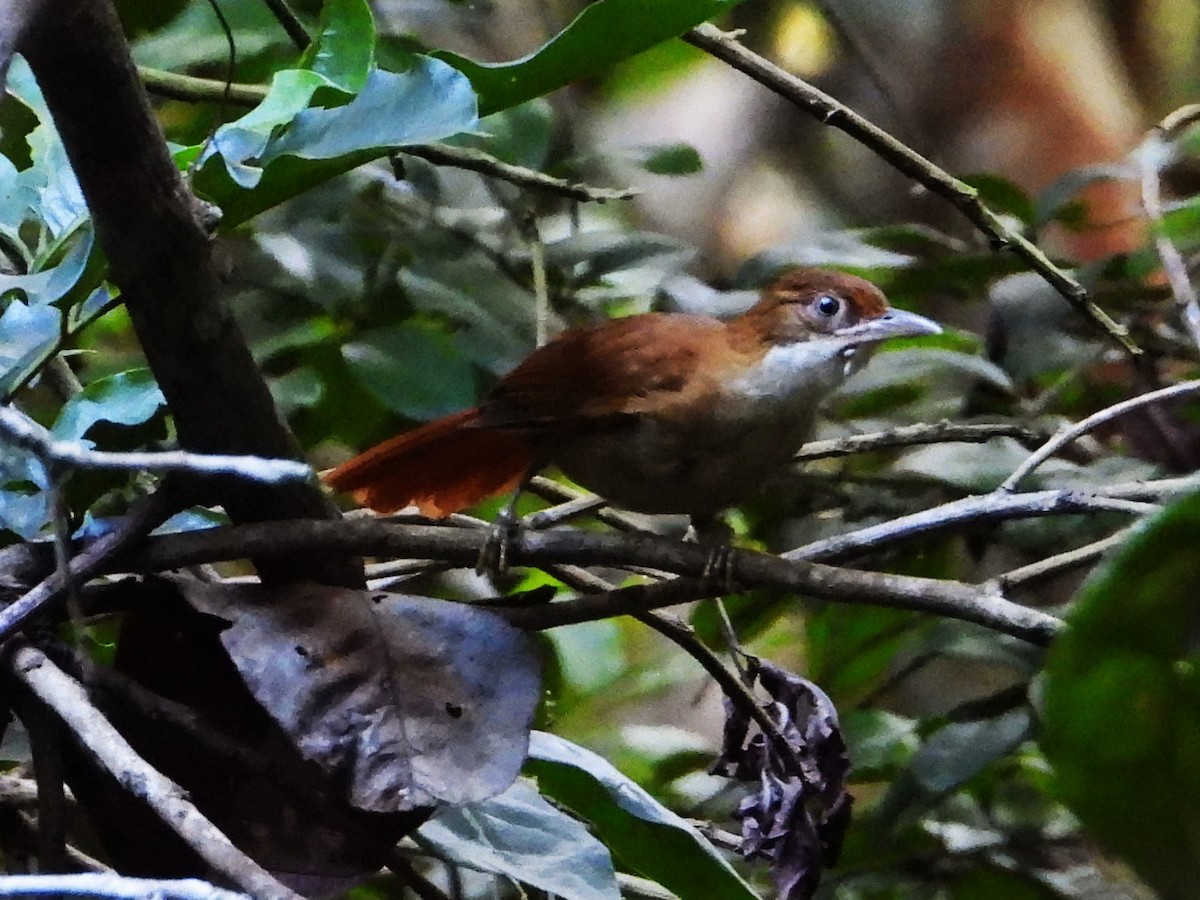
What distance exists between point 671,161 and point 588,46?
97 centimetres

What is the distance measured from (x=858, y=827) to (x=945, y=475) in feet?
1.59

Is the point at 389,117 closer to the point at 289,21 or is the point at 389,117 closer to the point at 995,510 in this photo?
the point at 995,510

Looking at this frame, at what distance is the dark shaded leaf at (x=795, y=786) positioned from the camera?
3.80 feet

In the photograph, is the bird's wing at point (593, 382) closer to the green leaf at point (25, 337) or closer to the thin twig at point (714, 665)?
the thin twig at point (714, 665)

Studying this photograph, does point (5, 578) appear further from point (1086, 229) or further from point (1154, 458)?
point (1086, 229)

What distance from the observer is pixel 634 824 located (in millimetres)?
1259

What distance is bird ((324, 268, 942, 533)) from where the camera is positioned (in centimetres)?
156

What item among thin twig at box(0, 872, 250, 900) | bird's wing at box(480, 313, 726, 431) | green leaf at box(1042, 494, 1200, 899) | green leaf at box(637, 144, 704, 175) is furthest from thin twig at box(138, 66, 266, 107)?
green leaf at box(1042, 494, 1200, 899)

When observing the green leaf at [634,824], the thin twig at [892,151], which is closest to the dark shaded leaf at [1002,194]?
the thin twig at [892,151]

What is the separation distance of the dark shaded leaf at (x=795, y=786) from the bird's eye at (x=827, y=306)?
24.7 inches

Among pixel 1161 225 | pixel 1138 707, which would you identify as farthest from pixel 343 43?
pixel 1161 225

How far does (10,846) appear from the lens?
4.06 feet

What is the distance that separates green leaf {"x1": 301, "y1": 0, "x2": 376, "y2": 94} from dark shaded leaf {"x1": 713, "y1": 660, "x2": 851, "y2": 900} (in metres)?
0.61

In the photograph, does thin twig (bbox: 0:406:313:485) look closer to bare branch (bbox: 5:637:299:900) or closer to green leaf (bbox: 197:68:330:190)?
bare branch (bbox: 5:637:299:900)
